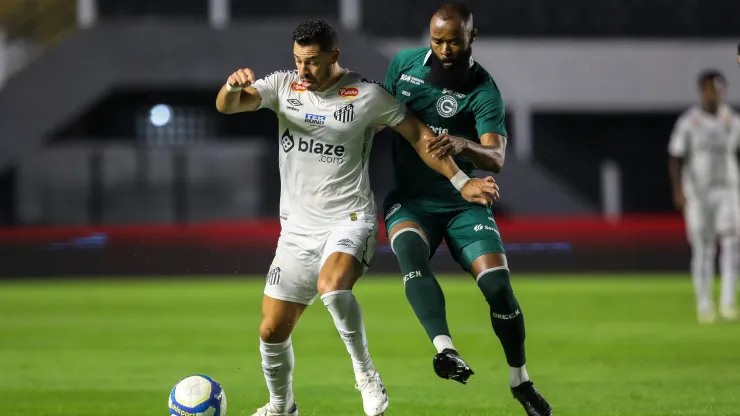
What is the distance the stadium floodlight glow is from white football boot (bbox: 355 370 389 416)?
59.6 ft

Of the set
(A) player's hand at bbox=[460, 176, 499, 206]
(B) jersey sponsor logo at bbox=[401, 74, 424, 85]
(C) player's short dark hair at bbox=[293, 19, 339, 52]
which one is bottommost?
(A) player's hand at bbox=[460, 176, 499, 206]

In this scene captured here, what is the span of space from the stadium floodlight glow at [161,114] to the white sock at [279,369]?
18046 mm

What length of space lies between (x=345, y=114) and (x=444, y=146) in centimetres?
60

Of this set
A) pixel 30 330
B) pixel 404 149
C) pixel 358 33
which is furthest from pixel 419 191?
pixel 358 33

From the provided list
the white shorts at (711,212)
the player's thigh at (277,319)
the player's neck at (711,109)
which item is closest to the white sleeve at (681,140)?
the player's neck at (711,109)

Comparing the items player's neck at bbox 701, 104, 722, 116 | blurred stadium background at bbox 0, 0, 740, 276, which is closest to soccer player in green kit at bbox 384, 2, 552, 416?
player's neck at bbox 701, 104, 722, 116

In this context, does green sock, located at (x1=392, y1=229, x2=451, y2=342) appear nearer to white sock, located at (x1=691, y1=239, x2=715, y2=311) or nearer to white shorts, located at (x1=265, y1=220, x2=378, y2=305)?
white shorts, located at (x1=265, y1=220, x2=378, y2=305)

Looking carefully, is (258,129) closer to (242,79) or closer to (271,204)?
(271,204)

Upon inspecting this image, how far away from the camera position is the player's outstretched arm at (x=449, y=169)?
6.70 m

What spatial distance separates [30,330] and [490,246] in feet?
24.5

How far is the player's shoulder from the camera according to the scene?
285 inches

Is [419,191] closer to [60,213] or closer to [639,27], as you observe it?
[60,213]

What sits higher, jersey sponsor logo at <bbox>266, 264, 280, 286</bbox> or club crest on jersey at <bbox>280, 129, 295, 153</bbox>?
club crest on jersey at <bbox>280, 129, 295, 153</bbox>

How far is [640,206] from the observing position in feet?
90.3
